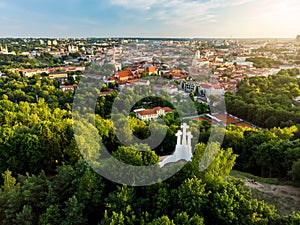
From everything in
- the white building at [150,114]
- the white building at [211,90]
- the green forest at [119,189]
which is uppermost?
the green forest at [119,189]

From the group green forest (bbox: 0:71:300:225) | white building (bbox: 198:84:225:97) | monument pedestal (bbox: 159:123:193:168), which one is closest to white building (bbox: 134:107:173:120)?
green forest (bbox: 0:71:300:225)

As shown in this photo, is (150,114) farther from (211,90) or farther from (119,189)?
(119,189)

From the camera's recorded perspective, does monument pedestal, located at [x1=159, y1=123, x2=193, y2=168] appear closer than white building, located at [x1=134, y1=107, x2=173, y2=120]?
Yes

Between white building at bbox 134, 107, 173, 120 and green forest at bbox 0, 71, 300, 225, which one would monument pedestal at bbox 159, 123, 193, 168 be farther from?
white building at bbox 134, 107, 173, 120

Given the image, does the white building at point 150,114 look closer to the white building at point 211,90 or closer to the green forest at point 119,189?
the green forest at point 119,189

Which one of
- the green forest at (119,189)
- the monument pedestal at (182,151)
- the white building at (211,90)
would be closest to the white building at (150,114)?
the green forest at (119,189)

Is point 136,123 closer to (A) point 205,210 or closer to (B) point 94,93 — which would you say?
(A) point 205,210

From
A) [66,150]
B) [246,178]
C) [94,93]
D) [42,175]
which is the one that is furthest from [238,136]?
[94,93]

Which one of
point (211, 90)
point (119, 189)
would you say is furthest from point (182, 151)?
point (211, 90)

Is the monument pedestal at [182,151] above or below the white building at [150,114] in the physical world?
above

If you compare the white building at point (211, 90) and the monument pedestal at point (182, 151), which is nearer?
the monument pedestal at point (182, 151)

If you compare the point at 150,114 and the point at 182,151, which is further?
the point at 150,114

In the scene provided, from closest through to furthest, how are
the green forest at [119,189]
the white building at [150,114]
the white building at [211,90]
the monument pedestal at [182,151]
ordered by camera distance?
the green forest at [119,189], the monument pedestal at [182,151], the white building at [150,114], the white building at [211,90]
